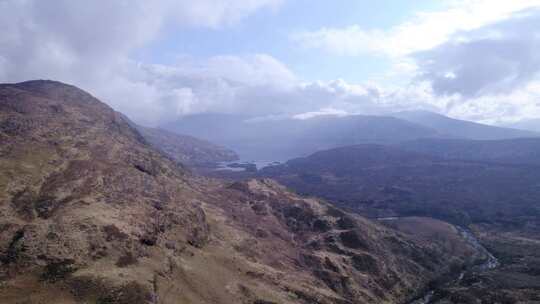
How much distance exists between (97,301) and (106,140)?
107m

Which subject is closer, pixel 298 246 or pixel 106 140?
pixel 298 246

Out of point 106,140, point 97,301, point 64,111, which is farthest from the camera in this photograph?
point 64,111

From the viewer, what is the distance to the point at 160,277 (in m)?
98.6

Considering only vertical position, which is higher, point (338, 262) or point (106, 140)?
point (106, 140)

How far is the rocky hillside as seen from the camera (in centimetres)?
9225

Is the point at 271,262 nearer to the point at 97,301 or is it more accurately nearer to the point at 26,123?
the point at 97,301

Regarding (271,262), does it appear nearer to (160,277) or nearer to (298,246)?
(298,246)

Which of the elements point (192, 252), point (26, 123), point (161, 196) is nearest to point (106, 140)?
point (26, 123)

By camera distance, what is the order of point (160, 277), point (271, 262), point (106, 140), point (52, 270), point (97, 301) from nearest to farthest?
1. point (97, 301)
2. point (52, 270)
3. point (160, 277)
4. point (271, 262)
5. point (106, 140)

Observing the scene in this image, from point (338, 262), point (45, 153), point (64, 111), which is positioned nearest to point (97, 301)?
point (45, 153)

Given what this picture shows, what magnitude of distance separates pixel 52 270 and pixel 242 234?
70.4 metres

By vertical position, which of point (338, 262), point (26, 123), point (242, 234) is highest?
point (26, 123)

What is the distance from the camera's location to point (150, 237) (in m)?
115

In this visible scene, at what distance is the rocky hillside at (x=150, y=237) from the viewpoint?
303 feet
